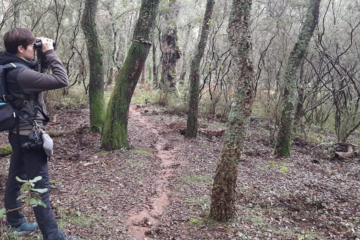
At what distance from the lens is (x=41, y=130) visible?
9.44ft

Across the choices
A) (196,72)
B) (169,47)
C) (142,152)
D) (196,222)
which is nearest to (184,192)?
(196,222)

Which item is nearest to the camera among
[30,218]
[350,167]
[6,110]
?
[6,110]

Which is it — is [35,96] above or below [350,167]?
above

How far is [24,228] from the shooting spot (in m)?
3.22

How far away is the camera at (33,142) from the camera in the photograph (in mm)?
2770

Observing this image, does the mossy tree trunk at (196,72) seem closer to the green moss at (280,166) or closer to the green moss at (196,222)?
the green moss at (280,166)

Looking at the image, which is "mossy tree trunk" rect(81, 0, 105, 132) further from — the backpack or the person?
the backpack

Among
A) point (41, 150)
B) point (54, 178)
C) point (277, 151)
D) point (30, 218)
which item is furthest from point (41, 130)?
point (277, 151)

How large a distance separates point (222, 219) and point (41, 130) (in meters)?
2.78

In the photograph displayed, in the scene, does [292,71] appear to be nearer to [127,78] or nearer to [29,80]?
[127,78]

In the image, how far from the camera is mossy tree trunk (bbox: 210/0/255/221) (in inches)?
144

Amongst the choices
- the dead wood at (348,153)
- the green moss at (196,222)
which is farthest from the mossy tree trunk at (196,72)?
the green moss at (196,222)

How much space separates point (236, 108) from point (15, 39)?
9.02 feet

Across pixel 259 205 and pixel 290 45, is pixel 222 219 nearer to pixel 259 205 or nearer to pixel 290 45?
pixel 259 205
